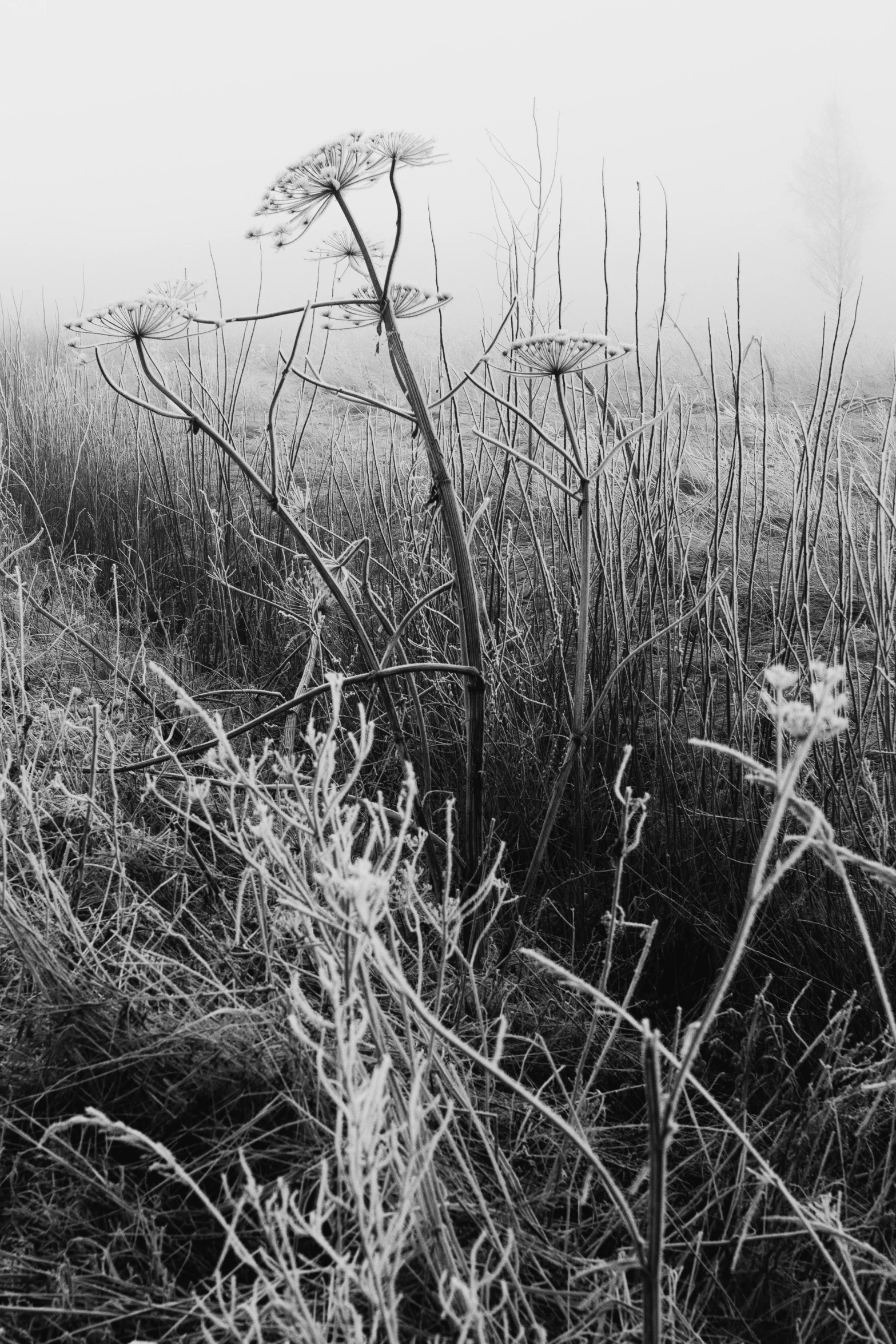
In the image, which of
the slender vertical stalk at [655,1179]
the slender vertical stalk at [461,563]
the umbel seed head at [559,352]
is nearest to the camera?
the slender vertical stalk at [655,1179]

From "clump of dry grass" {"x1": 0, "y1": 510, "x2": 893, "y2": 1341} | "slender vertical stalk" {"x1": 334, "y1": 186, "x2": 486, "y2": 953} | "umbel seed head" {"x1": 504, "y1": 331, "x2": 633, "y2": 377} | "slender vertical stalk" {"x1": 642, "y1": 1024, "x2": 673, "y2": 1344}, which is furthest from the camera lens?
"slender vertical stalk" {"x1": 334, "y1": 186, "x2": 486, "y2": 953}

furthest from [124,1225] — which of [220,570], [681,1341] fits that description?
[220,570]

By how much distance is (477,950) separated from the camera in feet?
3.85

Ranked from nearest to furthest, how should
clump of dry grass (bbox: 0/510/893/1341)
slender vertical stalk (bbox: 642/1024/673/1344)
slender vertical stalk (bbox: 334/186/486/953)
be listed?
slender vertical stalk (bbox: 642/1024/673/1344) < clump of dry grass (bbox: 0/510/893/1341) < slender vertical stalk (bbox: 334/186/486/953)

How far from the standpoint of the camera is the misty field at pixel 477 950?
0.59 m

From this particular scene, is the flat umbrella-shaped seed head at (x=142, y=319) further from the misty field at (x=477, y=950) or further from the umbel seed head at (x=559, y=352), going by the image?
the umbel seed head at (x=559, y=352)

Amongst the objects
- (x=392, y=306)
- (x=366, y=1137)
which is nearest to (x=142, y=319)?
(x=392, y=306)

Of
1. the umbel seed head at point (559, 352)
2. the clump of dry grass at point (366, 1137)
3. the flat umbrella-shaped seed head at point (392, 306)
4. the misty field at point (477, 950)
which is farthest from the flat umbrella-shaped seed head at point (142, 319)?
the clump of dry grass at point (366, 1137)

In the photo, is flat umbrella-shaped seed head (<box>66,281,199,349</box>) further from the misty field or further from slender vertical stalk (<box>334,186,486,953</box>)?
slender vertical stalk (<box>334,186,486,953</box>)

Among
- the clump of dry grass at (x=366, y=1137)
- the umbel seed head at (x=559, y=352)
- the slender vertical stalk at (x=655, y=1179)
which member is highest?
the umbel seed head at (x=559, y=352)

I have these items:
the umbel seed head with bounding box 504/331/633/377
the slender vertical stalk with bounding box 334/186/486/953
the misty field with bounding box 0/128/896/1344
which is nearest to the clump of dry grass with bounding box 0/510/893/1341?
the misty field with bounding box 0/128/896/1344

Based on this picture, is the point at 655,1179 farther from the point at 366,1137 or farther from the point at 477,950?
the point at 477,950

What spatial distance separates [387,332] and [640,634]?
750mm

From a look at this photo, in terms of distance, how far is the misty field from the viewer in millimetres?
595
